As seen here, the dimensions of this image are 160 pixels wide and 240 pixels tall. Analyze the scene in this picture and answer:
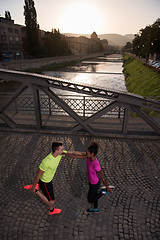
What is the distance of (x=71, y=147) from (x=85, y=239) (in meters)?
3.61

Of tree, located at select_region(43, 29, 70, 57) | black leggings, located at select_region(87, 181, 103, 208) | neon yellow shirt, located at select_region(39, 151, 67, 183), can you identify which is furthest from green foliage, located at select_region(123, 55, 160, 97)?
tree, located at select_region(43, 29, 70, 57)

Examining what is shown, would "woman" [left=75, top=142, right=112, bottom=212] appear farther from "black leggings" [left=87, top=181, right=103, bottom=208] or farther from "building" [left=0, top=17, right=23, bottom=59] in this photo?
"building" [left=0, top=17, right=23, bottom=59]

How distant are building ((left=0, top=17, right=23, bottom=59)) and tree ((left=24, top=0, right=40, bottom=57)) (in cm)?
747

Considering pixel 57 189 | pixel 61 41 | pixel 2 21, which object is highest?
pixel 2 21

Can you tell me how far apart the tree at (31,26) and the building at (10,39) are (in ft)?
24.5

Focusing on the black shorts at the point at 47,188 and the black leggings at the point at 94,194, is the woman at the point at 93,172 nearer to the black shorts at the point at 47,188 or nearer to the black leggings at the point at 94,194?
the black leggings at the point at 94,194

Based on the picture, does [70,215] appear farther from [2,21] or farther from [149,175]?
[2,21]

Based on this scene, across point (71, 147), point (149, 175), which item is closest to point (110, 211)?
point (149, 175)

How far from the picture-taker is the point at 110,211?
401cm

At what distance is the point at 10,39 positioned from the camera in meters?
57.6

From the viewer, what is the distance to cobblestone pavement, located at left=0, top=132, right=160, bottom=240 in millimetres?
3545

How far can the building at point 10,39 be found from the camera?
54019mm

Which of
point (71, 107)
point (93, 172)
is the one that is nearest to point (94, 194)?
point (93, 172)

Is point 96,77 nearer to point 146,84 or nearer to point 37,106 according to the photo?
point 146,84
